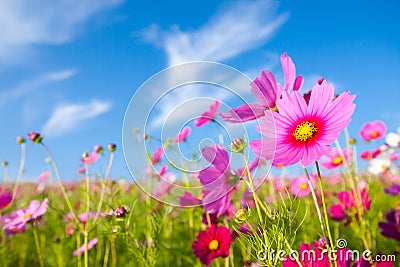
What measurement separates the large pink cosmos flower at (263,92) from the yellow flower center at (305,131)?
0.19 ft

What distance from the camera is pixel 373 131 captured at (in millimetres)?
1804

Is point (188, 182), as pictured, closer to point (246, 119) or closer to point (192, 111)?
point (192, 111)

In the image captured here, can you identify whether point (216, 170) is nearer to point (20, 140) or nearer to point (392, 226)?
point (392, 226)

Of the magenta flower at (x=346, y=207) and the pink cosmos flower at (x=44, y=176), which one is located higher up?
the pink cosmos flower at (x=44, y=176)

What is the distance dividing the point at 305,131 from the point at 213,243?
47 centimetres

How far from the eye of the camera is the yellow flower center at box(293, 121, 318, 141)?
1.89 feet

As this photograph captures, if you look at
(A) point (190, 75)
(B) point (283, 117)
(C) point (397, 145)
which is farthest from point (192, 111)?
(C) point (397, 145)

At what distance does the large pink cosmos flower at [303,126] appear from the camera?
540 millimetres

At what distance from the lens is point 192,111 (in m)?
0.76

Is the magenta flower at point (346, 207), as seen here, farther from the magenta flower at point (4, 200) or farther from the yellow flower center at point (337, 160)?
the magenta flower at point (4, 200)

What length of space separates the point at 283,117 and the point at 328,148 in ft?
0.27

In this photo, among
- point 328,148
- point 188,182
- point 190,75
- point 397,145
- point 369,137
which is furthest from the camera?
point 369,137

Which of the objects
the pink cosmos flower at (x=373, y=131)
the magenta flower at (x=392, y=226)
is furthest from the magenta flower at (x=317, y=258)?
the pink cosmos flower at (x=373, y=131)

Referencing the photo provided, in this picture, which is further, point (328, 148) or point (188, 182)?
point (188, 182)
